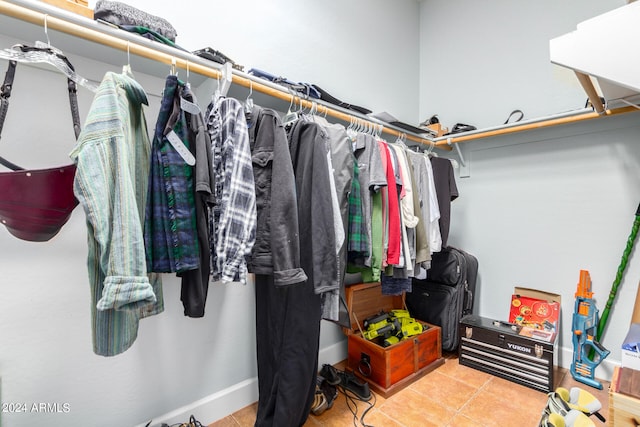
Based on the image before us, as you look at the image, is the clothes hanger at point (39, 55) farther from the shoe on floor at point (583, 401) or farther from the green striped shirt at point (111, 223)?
the shoe on floor at point (583, 401)

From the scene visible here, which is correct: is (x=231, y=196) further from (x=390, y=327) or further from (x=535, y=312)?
(x=535, y=312)

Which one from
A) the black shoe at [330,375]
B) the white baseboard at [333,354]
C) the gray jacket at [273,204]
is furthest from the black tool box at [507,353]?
the gray jacket at [273,204]

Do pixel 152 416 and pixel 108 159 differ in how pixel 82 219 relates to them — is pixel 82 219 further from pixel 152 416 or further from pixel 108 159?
pixel 152 416

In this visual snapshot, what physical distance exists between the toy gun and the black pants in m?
1.69

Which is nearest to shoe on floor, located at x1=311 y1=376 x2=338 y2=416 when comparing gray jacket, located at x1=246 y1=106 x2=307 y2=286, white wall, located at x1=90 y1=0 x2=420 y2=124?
gray jacket, located at x1=246 y1=106 x2=307 y2=286

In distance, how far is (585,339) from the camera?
1766 millimetres

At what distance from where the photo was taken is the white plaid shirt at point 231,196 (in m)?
0.96

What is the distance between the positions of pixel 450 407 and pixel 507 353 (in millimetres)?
593

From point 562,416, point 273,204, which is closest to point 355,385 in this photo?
point 562,416

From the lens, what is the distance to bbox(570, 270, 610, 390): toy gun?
5.74 feet

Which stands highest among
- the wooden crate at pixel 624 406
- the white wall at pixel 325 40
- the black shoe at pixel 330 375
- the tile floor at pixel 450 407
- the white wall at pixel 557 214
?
the white wall at pixel 325 40

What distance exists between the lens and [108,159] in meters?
0.73

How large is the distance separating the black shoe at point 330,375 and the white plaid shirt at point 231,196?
1.14 meters

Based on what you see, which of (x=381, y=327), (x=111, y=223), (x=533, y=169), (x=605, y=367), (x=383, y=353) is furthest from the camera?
(x=533, y=169)
